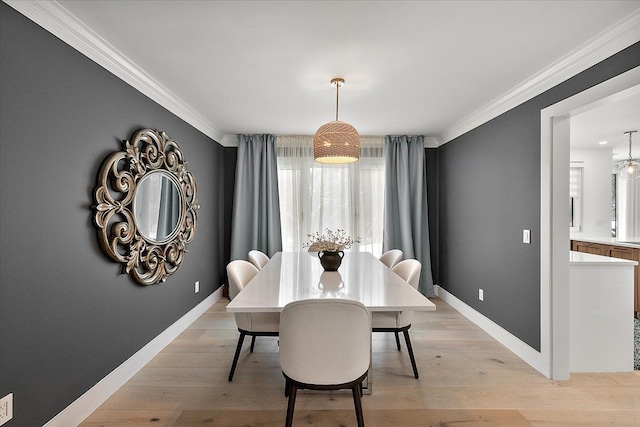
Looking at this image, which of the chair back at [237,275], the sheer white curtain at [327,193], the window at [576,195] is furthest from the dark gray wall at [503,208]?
the window at [576,195]

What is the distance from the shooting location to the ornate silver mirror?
95.3 inches

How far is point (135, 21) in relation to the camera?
80.4 inches

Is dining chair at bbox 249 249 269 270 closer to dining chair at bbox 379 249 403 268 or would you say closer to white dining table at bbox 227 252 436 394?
white dining table at bbox 227 252 436 394

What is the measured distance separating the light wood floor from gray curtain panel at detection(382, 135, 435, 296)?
1.98 metres

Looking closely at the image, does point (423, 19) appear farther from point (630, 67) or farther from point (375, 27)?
point (630, 67)

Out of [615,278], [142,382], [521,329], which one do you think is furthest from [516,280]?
[142,382]

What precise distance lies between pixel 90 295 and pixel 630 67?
11.6ft

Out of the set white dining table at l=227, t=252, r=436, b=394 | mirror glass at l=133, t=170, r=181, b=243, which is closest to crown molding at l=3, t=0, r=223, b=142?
mirror glass at l=133, t=170, r=181, b=243

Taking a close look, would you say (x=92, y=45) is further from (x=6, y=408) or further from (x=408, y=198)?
(x=408, y=198)

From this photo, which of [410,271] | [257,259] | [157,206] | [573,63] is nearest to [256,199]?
[257,259]

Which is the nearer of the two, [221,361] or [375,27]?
[375,27]

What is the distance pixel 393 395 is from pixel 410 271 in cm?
94

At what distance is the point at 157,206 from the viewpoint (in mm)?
3072

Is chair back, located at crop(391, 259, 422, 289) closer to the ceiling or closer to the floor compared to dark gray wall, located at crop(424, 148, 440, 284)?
closer to the floor
